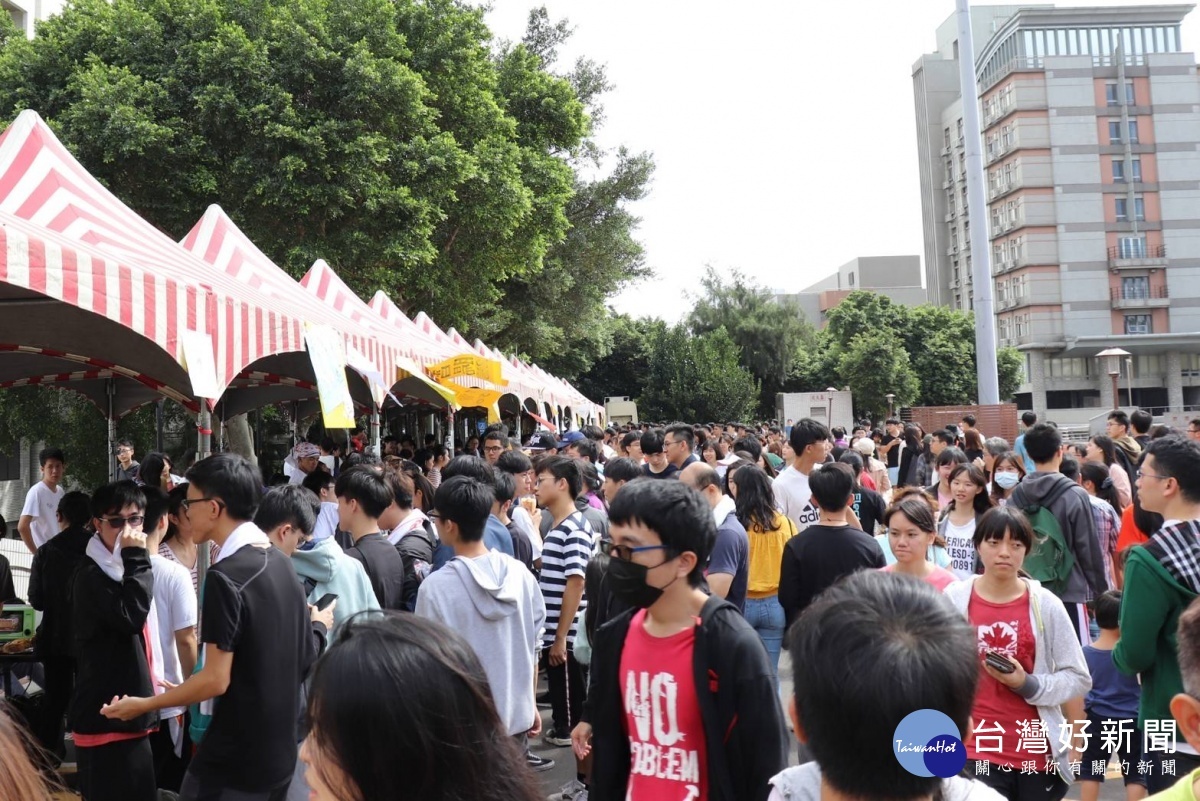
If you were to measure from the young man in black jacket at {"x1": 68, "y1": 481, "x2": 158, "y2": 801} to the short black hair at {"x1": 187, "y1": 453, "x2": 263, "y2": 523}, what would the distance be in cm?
63

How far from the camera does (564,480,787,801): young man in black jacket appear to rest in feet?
8.46

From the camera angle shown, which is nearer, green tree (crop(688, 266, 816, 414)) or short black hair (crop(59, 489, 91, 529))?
short black hair (crop(59, 489, 91, 529))

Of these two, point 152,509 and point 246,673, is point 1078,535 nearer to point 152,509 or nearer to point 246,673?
point 246,673

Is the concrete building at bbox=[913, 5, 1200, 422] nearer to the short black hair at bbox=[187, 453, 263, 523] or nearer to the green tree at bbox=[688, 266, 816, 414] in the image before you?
the green tree at bbox=[688, 266, 816, 414]

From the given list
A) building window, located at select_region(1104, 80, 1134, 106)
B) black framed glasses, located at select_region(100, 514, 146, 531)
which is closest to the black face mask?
black framed glasses, located at select_region(100, 514, 146, 531)

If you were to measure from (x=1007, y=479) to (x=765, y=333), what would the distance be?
5367 cm

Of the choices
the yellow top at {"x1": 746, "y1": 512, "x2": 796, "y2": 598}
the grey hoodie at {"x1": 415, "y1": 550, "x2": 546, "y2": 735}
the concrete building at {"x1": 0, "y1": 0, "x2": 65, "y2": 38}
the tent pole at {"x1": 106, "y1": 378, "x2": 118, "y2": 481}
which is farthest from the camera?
the concrete building at {"x1": 0, "y1": 0, "x2": 65, "y2": 38}

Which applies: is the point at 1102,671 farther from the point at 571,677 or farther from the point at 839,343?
the point at 839,343

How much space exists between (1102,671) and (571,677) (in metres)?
3.19

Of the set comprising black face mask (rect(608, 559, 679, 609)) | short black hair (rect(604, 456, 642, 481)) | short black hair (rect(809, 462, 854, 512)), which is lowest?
black face mask (rect(608, 559, 679, 609))

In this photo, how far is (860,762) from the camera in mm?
1423

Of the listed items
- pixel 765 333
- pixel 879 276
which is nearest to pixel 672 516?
pixel 765 333

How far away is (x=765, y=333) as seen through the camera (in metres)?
60.7

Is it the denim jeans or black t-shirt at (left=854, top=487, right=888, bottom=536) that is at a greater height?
black t-shirt at (left=854, top=487, right=888, bottom=536)
